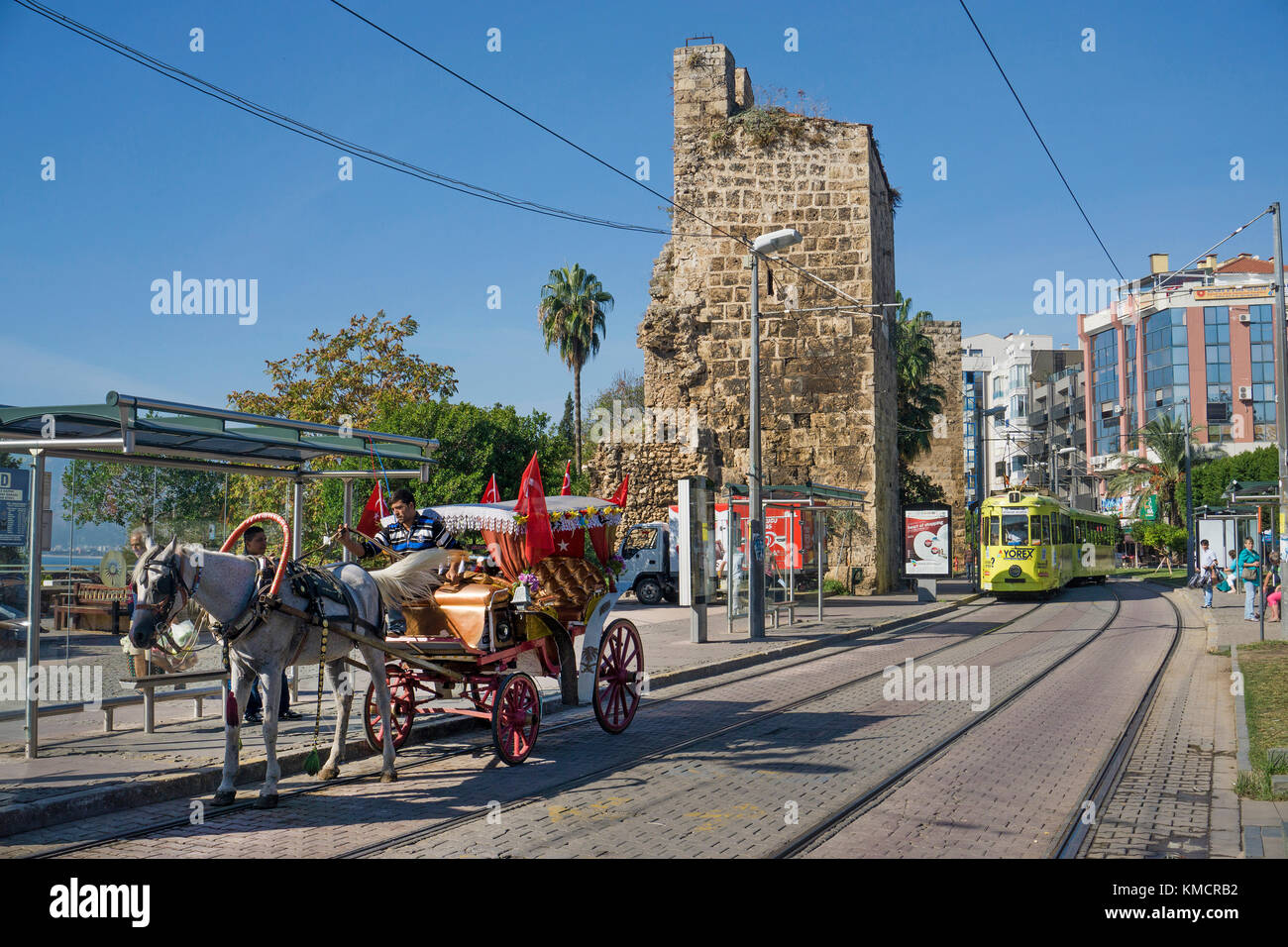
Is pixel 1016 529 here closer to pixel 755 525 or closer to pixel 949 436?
pixel 755 525

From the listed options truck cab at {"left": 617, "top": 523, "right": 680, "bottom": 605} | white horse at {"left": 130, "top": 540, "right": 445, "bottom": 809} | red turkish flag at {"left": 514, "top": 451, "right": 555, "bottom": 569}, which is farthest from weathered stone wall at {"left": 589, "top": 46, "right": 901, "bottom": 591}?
white horse at {"left": 130, "top": 540, "right": 445, "bottom": 809}

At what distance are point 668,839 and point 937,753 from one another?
3652 mm

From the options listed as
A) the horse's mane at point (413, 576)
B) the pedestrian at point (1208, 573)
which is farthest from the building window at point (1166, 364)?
the horse's mane at point (413, 576)

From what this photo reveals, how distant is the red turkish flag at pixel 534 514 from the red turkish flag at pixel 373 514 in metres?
1.60

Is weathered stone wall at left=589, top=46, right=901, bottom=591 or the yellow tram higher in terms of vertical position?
weathered stone wall at left=589, top=46, right=901, bottom=591

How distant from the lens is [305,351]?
1668 inches

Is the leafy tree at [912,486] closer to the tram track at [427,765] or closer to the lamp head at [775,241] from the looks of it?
the lamp head at [775,241]

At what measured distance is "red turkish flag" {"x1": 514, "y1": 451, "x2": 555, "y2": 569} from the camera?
30.7ft

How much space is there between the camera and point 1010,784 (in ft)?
26.0

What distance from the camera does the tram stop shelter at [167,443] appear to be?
8273 mm

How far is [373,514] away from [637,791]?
169 inches

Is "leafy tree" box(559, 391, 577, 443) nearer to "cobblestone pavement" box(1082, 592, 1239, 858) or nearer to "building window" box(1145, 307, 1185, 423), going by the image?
"building window" box(1145, 307, 1185, 423)

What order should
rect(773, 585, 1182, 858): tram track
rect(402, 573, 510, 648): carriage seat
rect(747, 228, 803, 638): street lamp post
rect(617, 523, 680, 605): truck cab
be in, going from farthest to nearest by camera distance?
rect(617, 523, 680, 605): truck cab
rect(747, 228, 803, 638): street lamp post
rect(402, 573, 510, 648): carriage seat
rect(773, 585, 1182, 858): tram track

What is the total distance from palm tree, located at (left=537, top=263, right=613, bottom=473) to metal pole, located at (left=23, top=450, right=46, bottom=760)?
1721 inches
